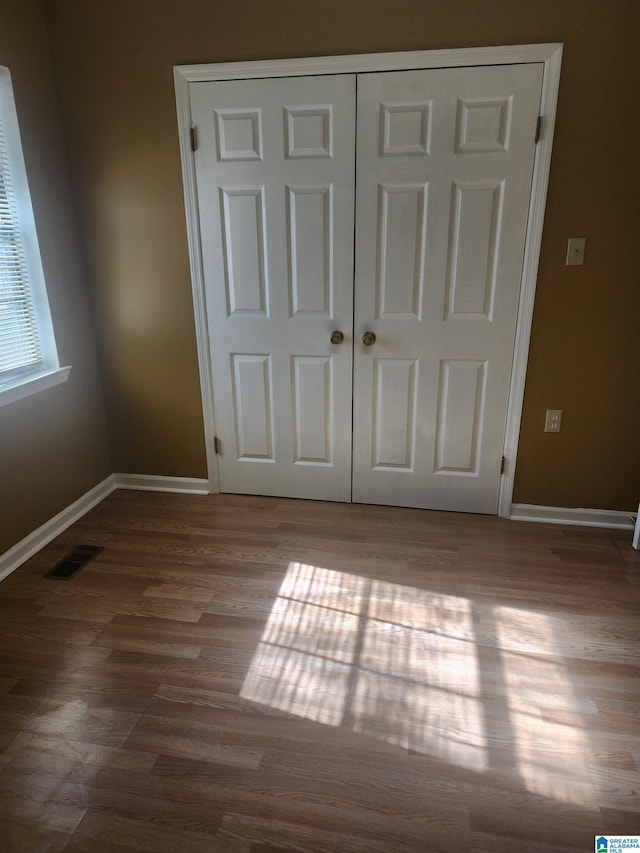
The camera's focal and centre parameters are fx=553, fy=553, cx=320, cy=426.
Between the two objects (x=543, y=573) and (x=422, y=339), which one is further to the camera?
(x=422, y=339)

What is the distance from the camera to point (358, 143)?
8.16 ft

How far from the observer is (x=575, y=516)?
2.82 metres

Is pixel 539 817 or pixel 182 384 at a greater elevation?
pixel 182 384

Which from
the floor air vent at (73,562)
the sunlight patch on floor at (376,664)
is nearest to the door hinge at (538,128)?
the sunlight patch on floor at (376,664)

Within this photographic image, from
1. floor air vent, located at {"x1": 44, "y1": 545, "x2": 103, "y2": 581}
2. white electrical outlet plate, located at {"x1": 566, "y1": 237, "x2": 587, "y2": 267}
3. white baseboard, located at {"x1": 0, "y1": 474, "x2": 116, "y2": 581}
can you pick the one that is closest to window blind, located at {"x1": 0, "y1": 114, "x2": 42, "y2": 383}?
white baseboard, located at {"x1": 0, "y1": 474, "x2": 116, "y2": 581}

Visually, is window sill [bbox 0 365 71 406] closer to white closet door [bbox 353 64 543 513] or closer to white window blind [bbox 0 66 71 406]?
white window blind [bbox 0 66 71 406]

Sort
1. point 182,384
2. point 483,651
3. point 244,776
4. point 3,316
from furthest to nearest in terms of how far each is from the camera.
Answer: point 182,384
point 3,316
point 483,651
point 244,776

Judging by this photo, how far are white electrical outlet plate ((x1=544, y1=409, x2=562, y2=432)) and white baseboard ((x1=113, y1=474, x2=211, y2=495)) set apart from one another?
1855 millimetres

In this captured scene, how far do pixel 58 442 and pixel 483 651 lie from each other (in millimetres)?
2193

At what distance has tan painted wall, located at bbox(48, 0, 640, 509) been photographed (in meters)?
2.26

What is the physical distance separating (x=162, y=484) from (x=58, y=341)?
0.98 m

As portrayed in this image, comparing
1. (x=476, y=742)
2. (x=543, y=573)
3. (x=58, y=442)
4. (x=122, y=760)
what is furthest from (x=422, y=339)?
(x=122, y=760)

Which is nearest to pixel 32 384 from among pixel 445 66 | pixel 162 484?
pixel 162 484

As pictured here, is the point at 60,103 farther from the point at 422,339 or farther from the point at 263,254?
the point at 422,339
